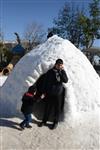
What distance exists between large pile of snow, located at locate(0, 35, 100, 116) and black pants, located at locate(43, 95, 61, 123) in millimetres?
209

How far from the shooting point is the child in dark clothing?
6934mm

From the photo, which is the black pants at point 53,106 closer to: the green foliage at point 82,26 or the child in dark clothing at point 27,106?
the child in dark clothing at point 27,106

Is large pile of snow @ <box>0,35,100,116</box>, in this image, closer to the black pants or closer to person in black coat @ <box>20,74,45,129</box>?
the black pants

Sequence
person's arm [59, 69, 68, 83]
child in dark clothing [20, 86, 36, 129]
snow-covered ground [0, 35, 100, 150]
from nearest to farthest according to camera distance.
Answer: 1. snow-covered ground [0, 35, 100, 150]
2. child in dark clothing [20, 86, 36, 129]
3. person's arm [59, 69, 68, 83]

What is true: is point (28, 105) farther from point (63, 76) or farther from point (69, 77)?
point (69, 77)

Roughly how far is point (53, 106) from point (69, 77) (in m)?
0.79

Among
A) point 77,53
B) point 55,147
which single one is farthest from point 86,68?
point 55,147

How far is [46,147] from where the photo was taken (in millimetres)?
6270

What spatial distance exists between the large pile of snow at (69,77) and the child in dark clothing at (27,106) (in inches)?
17.8

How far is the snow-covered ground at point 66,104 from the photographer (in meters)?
6.43

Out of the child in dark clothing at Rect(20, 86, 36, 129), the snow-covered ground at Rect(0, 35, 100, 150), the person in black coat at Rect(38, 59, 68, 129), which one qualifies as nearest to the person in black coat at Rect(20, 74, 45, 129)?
the child in dark clothing at Rect(20, 86, 36, 129)

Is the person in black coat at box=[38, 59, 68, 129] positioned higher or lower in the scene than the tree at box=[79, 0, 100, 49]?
higher

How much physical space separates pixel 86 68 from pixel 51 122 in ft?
5.18

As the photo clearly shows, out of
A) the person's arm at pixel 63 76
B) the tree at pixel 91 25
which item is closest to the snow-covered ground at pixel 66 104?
the person's arm at pixel 63 76
